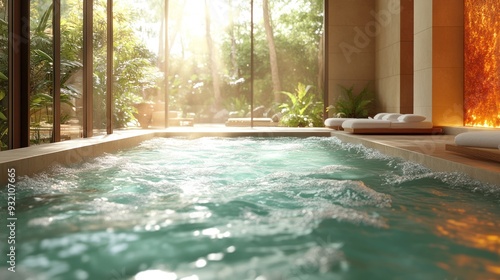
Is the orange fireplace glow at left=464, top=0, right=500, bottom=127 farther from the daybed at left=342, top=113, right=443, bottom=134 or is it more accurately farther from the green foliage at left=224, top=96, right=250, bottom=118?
the green foliage at left=224, top=96, right=250, bottom=118

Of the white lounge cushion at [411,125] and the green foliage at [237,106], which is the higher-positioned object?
the green foliage at [237,106]

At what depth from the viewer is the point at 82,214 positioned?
2.94 metres

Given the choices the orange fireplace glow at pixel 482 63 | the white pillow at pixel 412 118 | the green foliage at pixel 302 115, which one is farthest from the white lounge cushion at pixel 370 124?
the green foliage at pixel 302 115

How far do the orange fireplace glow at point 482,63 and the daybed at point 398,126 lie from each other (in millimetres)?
723

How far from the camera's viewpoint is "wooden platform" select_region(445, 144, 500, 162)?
153 inches

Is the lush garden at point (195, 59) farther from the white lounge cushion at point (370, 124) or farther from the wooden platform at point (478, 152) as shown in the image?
the wooden platform at point (478, 152)

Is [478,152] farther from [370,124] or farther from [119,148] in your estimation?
[119,148]

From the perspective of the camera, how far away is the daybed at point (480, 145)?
3983mm

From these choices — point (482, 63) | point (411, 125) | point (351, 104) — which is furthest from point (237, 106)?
point (482, 63)

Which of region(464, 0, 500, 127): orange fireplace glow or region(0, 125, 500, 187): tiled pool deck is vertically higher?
region(464, 0, 500, 127): orange fireplace glow

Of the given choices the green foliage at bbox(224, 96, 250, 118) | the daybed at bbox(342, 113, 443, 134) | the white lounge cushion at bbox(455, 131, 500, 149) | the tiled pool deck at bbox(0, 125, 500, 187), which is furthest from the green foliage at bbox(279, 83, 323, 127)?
the white lounge cushion at bbox(455, 131, 500, 149)

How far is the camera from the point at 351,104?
37.0 ft

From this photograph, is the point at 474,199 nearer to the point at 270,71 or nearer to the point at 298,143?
the point at 298,143

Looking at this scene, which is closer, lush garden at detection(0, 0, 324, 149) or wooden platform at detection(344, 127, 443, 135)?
lush garden at detection(0, 0, 324, 149)
